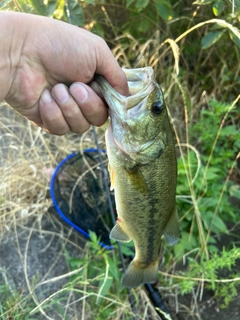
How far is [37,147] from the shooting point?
9.90 ft

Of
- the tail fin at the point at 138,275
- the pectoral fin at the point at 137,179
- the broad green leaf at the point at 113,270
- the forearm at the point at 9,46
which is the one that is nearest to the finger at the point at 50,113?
the forearm at the point at 9,46

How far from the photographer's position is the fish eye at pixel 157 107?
139 cm

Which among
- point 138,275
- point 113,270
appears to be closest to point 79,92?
point 138,275

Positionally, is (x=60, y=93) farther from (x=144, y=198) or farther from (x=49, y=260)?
(x=49, y=260)

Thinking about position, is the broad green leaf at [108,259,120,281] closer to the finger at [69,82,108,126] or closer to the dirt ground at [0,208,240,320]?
the dirt ground at [0,208,240,320]

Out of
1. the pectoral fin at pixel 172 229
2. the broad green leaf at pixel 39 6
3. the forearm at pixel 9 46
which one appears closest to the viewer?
the forearm at pixel 9 46

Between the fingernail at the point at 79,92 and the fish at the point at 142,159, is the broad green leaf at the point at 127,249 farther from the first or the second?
the fingernail at the point at 79,92

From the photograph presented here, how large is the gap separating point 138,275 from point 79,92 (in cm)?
99

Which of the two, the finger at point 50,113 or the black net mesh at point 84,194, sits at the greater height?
the finger at point 50,113

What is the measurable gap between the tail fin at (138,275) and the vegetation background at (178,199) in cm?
15

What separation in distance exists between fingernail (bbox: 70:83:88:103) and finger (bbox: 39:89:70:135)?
88 millimetres

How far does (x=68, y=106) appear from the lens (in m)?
1.41

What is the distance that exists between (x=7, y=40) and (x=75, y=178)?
1641 mm

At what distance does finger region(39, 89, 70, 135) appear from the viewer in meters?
1.43
